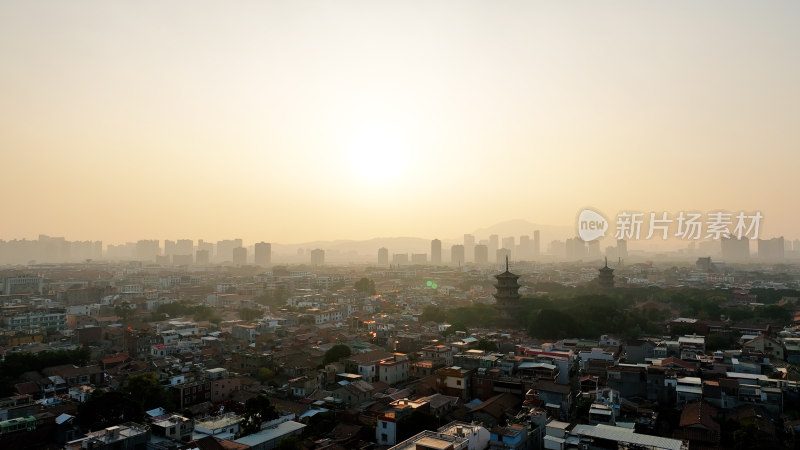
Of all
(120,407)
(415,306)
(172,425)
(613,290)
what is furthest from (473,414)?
(613,290)

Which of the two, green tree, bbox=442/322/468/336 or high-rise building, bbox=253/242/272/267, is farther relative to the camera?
high-rise building, bbox=253/242/272/267

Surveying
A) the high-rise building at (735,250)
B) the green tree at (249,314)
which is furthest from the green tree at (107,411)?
the high-rise building at (735,250)

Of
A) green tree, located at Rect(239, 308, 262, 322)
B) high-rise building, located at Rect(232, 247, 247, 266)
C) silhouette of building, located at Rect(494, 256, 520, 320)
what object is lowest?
green tree, located at Rect(239, 308, 262, 322)

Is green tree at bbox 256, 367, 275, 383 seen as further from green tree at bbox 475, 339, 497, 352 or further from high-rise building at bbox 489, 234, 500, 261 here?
high-rise building at bbox 489, 234, 500, 261

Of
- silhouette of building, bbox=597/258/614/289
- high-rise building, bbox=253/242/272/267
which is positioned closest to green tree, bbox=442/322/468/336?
silhouette of building, bbox=597/258/614/289

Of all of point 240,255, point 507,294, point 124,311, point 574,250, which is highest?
point 574,250

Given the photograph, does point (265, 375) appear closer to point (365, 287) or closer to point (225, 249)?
point (365, 287)

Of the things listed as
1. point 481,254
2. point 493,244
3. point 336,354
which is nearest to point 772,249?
point 493,244
